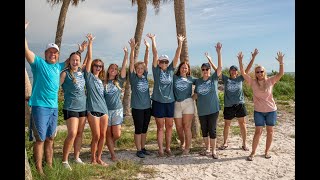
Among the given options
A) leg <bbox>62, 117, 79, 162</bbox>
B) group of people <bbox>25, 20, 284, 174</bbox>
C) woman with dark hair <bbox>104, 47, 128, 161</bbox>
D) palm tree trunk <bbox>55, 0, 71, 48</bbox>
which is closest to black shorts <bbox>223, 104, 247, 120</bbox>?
group of people <bbox>25, 20, 284, 174</bbox>

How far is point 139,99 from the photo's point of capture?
6867 millimetres

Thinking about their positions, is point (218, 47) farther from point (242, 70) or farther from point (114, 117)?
point (114, 117)

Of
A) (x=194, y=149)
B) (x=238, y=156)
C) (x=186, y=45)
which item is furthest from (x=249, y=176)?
(x=186, y=45)

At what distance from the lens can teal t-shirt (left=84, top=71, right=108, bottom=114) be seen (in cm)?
620

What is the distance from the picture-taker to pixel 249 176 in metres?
6.09

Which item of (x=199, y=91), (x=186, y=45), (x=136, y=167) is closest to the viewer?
(x=136, y=167)

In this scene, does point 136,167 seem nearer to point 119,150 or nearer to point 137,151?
point 137,151

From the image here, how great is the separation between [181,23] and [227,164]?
142 inches

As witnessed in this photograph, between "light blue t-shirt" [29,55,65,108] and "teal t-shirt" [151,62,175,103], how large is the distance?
2.21 meters

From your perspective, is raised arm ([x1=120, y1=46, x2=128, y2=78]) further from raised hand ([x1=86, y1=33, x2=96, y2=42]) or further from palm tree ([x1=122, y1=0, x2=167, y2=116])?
palm tree ([x1=122, y1=0, x2=167, y2=116])

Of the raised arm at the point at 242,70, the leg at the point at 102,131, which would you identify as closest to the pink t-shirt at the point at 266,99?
the raised arm at the point at 242,70

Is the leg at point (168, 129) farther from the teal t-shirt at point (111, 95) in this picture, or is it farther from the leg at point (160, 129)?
the teal t-shirt at point (111, 95)
